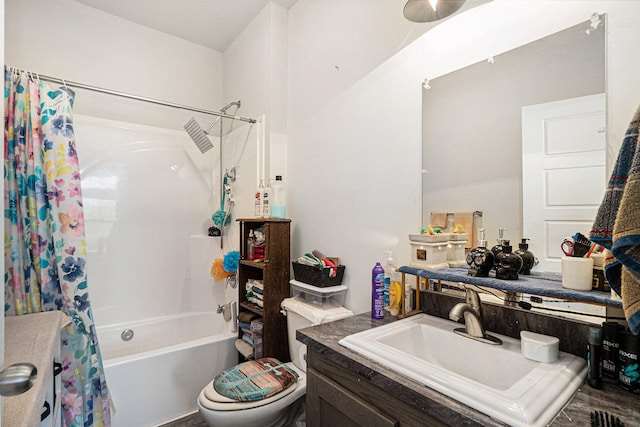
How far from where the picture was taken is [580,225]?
3.01 feet

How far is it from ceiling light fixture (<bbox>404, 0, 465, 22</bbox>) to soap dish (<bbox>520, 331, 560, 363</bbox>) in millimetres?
1102

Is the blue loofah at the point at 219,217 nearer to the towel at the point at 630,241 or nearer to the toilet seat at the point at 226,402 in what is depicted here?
the toilet seat at the point at 226,402

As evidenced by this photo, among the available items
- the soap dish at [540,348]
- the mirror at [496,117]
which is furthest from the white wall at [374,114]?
the soap dish at [540,348]

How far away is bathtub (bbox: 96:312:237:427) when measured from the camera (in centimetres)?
170

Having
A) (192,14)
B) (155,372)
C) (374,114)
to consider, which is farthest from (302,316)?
(192,14)

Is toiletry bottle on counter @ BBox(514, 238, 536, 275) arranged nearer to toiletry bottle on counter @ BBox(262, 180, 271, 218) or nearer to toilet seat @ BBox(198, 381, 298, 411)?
toilet seat @ BBox(198, 381, 298, 411)

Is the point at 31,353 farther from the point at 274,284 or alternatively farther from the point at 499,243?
the point at 499,243

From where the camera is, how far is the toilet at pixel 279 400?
1.32 metres

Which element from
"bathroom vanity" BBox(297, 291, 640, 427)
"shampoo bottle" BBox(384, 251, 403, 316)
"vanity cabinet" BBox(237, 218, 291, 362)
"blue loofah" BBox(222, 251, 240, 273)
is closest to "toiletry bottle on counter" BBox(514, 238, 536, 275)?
"bathroom vanity" BBox(297, 291, 640, 427)

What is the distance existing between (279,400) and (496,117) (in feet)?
4.71

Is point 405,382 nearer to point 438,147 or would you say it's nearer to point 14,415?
point 14,415

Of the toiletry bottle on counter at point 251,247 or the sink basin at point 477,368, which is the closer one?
the sink basin at point 477,368

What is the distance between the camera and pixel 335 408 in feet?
3.19

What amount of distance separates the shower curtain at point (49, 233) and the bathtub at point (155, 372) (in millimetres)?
212
